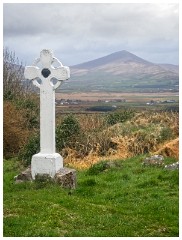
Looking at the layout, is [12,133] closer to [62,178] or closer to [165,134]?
[165,134]

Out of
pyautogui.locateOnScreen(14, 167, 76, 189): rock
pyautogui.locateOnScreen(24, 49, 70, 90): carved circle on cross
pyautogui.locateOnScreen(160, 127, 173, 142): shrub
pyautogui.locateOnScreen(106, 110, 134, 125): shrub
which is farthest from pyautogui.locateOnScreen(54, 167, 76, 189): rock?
pyautogui.locateOnScreen(106, 110, 134, 125): shrub

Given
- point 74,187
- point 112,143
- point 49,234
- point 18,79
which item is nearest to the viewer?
point 49,234

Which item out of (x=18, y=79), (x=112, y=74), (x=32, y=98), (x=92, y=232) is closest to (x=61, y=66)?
(x=92, y=232)

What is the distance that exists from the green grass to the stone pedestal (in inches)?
22.8

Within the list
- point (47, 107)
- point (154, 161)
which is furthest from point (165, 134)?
point (47, 107)

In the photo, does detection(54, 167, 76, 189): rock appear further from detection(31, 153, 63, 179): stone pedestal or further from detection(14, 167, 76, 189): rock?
detection(31, 153, 63, 179): stone pedestal

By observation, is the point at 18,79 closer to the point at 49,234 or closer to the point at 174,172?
the point at 174,172

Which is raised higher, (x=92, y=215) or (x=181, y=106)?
(x=181, y=106)

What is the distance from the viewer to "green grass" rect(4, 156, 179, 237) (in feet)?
26.4

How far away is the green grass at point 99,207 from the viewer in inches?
317

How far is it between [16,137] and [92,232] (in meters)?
14.1

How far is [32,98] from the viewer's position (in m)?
27.3

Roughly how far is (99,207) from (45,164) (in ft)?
9.11

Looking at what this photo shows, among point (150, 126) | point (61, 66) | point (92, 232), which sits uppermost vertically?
point (61, 66)
